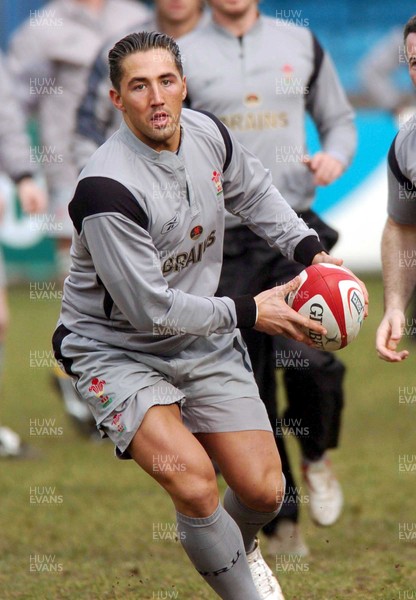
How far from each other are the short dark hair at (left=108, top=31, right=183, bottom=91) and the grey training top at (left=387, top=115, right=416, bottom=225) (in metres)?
1.13

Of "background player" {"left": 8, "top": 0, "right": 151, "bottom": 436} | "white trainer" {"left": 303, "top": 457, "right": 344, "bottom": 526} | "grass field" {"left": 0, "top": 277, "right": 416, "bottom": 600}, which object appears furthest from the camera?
"background player" {"left": 8, "top": 0, "right": 151, "bottom": 436}

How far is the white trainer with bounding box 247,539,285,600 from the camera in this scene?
526cm

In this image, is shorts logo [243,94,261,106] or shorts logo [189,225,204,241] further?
shorts logo [243,94,261,106]

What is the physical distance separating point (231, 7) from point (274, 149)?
0.78 m

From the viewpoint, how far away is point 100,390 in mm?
5055

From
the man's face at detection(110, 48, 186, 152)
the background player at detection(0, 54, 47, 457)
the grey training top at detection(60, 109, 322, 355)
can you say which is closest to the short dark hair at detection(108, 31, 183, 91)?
the man's face at detection(110, 48, 186, 152)

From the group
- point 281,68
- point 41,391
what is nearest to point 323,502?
point 281,68

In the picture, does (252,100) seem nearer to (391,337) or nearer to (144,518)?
(391,337)

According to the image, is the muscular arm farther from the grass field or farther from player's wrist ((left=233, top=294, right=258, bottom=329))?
the grass field

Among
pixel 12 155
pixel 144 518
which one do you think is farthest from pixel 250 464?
pixel 12 155

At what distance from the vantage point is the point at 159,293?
15.8 ft

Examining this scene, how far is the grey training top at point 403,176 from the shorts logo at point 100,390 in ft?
5.36

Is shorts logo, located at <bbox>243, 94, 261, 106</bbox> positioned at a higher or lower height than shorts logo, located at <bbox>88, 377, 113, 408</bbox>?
higher

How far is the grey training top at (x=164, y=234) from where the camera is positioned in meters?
4.80
